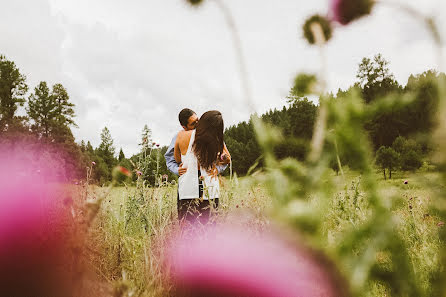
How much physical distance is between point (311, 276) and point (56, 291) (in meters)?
0.49

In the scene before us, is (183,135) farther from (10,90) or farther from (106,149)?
(106,149)

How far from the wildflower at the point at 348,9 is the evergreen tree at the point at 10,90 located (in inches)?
908

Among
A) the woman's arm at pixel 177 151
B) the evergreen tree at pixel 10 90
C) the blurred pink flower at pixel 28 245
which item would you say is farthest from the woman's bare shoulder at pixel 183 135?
the evergreen tree at pixel 10 90

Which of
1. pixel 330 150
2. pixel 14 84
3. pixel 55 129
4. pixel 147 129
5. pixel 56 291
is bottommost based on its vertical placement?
pixel 56 291

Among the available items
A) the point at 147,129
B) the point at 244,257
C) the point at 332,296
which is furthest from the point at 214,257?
the point at 147,129

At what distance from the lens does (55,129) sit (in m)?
21.8

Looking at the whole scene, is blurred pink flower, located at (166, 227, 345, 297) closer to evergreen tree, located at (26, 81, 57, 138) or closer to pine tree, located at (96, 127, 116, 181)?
evergreen tree, located at (26, 81, 57, 138)

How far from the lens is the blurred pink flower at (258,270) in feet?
0.76

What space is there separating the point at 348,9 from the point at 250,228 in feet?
3.16

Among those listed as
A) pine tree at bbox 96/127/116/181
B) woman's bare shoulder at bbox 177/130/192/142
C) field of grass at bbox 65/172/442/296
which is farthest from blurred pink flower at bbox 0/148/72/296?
pine tree at bbox 96/127/116/181

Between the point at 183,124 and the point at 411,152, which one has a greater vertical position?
the point at 183,124

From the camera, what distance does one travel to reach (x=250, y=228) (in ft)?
3.67

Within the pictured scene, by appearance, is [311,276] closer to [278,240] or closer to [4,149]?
[278,240]

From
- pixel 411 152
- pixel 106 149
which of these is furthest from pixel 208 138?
pixel 106 149
